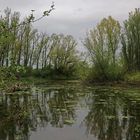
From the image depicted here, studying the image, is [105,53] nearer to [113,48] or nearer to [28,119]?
[113,48]

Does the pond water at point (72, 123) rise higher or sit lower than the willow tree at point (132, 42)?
lower

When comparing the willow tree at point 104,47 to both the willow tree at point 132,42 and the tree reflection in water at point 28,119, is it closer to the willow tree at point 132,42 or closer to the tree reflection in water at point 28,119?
the willow tree at point 132,42

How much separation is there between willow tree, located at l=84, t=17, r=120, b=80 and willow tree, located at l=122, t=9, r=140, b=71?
1.89m

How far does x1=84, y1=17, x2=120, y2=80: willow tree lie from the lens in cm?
4872

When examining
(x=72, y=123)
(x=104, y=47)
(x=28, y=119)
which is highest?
(x=104, y=47)

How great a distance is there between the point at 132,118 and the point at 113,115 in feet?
5.29

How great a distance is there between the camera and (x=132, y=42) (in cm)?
5294

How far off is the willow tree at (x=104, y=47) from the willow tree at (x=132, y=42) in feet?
6.22

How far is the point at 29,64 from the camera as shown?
64.0 m

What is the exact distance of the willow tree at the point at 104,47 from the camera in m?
48.7

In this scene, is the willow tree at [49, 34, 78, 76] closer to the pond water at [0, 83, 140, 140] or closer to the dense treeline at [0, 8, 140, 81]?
the dense treeline at [0, 8, 140, 81]

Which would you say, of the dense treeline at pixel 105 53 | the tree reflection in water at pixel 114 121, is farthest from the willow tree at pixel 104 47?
the tree reflection in water at pixel 114 121

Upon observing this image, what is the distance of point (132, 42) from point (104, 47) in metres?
5.91

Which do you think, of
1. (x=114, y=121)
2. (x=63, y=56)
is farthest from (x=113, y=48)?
(x=114, y=121)
